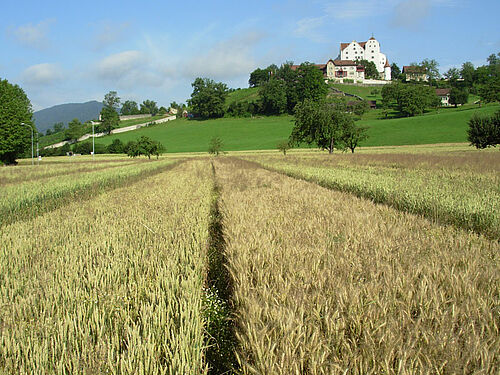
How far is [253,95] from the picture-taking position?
146625 millimetres

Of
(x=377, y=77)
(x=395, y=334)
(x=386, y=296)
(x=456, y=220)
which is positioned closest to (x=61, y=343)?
A: (x=395, y=334)

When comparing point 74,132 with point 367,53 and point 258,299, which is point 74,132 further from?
point 367,53

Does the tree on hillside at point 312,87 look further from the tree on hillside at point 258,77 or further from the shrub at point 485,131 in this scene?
the shrub at point 485,131

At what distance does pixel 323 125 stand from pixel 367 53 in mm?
164126

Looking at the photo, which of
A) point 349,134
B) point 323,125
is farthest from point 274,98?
point 323,125

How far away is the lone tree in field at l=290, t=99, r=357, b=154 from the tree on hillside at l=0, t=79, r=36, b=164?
131ft

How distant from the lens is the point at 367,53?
183750 millimetres

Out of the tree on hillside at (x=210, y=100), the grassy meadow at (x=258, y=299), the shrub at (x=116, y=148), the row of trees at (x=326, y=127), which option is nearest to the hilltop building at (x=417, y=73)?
the tree on hillside at (x=210, y=100)

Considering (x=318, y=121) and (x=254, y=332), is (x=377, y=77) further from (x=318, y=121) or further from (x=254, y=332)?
(x=254, y=332)

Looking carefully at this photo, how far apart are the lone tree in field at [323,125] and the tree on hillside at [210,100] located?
8468 centimetres

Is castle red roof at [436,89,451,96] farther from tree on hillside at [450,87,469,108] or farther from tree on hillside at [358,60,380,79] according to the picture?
tree on hillside at [358,60,380,79]

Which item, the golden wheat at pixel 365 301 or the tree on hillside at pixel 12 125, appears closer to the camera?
the golden wheat at pixel 365 301

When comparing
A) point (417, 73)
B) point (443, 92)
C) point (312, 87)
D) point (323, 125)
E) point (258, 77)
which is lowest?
point (323, 125)

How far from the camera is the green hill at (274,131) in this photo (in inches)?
2835
